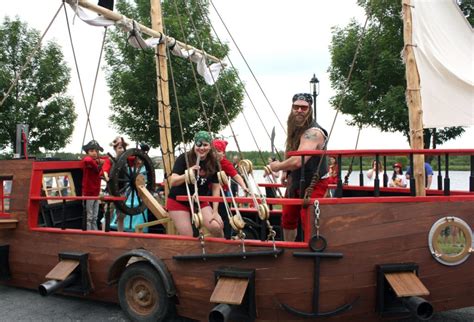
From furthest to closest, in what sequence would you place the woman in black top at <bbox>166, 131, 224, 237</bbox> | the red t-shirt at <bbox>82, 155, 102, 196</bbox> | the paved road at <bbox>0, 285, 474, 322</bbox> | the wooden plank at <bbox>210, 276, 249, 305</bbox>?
the red t-shirt at <bbox>82, 155, 102, 196</bbox>
the paved road at <bbox>0, 285, 474, 322</bbox>
the woman in black top at <bbox>166, 131, 224, 237</bbox>
the wooden plank at <bbox>210, 276, 249, 305</bbox>

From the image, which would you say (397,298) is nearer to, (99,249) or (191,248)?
(191,248)

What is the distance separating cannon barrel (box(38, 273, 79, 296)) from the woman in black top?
1306 mm

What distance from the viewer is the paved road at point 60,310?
481 cm

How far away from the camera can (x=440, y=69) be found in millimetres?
4566

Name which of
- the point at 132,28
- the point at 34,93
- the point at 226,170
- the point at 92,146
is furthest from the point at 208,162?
the point at 34,93

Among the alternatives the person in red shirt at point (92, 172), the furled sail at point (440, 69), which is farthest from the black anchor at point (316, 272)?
the person in red shirt at point (92, 172)

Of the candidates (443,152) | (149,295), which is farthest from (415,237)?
(149,295)

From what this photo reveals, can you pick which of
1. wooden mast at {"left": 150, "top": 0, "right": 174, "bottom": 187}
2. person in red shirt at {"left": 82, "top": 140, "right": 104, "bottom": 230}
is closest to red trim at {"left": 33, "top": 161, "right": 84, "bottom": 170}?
person in red shirt at {"left": 82, "top": 140, "right": 104, "bottom": 230}

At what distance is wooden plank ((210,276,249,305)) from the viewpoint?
376 centimetres

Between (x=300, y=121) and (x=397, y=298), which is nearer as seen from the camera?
(x=397, y=298)

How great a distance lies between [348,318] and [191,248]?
1540mm

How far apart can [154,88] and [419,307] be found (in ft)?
44.2

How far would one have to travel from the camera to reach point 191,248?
4.27m

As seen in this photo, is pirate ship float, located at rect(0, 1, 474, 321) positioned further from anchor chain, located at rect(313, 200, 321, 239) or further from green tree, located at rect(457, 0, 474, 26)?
green tree, located at rect(457, 0, 474, 26)
